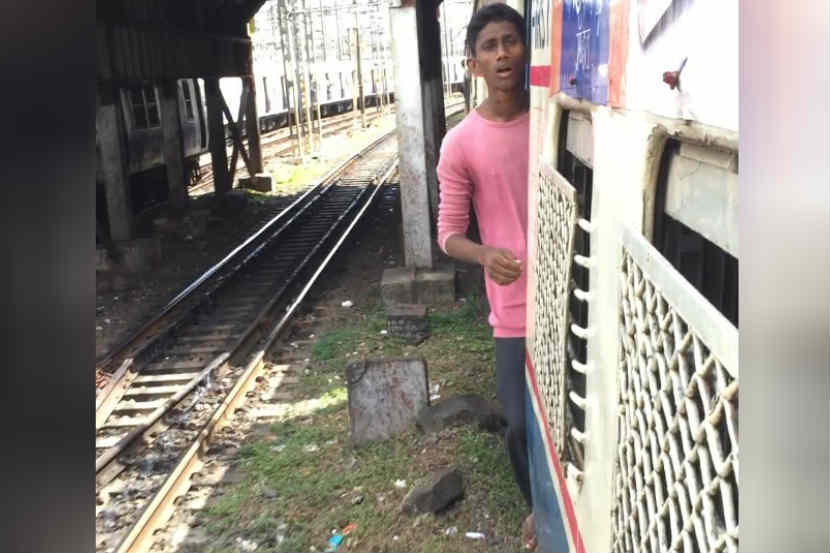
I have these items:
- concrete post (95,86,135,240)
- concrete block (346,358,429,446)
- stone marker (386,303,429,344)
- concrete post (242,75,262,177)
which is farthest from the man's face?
concrete post (242,75,262,177)

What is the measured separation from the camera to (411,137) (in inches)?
392

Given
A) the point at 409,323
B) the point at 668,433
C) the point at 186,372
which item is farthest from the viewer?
the point at 409,323

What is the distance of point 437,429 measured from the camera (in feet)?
19.7

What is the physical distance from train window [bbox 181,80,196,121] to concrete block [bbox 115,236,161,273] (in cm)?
762

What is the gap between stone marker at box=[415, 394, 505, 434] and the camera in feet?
19.6

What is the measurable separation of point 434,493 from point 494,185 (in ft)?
7.20

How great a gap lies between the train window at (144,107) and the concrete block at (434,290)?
8.60m

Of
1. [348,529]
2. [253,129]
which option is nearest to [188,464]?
[348,529]

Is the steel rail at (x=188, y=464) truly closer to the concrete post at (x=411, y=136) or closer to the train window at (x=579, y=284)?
the concrete post at (x=411, y=136)

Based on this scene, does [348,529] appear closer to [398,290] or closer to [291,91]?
[398,290]

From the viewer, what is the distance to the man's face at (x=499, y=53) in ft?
10.9
